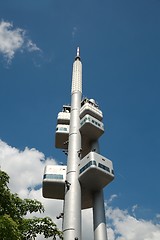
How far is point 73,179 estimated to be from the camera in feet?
159

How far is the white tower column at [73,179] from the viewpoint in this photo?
41.6m

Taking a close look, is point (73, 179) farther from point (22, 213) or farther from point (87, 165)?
point (22, 213)

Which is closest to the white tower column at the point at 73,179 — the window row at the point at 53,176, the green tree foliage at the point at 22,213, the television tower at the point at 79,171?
the television tower at the point at 79,171

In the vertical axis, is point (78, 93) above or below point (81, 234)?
above

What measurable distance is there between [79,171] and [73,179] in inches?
69.9

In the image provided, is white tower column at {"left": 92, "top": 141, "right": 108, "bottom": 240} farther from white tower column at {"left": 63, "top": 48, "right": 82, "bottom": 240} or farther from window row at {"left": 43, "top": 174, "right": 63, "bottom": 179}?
window row at {"left": 43, "top": 174, "right": 63, "bottom": 179}

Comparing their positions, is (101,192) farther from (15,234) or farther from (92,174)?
(15,234)

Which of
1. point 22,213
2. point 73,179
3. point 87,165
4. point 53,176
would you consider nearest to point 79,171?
point 73,179

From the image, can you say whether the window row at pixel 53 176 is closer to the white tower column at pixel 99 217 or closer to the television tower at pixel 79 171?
the television tower at pixel 79 171

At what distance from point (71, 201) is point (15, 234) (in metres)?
32.0

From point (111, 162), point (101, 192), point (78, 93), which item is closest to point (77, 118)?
point (78, 93)

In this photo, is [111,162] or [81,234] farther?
[111,162]

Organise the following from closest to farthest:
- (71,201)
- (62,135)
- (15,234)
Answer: (15,234) < (71,201) < (62,135)

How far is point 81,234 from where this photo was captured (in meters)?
42.2
